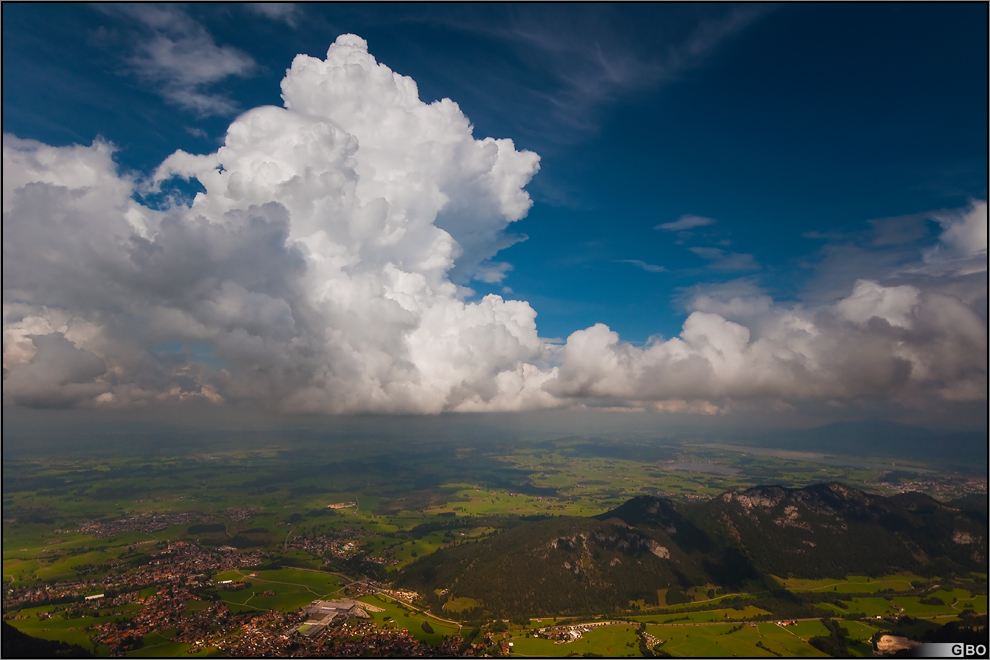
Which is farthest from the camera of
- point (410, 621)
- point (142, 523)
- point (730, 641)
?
point (142, 523)

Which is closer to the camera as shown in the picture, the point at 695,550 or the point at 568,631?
the point at 568,631

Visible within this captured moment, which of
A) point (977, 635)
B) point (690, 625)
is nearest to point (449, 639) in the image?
point (690, 625)

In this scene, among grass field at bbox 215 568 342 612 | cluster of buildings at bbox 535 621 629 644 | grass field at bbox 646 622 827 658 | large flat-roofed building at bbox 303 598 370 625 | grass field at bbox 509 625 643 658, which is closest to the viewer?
grass field at bbox 509 625 643 658

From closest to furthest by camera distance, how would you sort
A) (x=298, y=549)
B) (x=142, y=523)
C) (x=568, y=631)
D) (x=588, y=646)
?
(x=588, y=646) < (x=568, y=631) < (x=298, y=549) < (x=142, y=523)

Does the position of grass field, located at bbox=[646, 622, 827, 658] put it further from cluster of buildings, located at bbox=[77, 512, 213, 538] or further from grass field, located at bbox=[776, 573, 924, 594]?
cluster of buildings, located at bbox=[77, 512, 213, 538]

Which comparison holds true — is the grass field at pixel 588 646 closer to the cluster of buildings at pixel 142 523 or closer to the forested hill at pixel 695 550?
the forested hill at pixel 695 550

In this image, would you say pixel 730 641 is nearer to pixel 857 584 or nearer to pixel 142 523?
pixel 857 584

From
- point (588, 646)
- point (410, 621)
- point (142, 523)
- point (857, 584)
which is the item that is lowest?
point (857, 584)

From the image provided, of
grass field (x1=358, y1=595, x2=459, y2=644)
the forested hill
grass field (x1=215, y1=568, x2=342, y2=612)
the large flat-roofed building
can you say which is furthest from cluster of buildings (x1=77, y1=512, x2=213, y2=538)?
grass field (x1=358, y1=595, x2=459, y2=644)

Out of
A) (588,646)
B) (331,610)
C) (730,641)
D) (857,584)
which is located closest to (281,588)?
(331,610)
